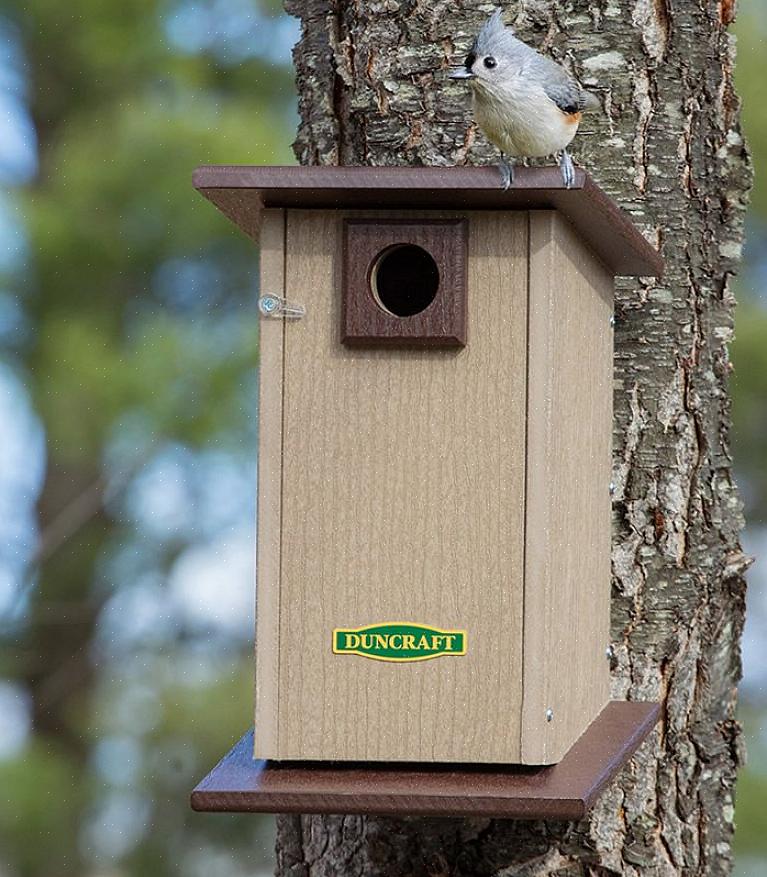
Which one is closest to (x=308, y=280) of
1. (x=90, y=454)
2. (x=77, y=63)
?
(x=90, y=454)

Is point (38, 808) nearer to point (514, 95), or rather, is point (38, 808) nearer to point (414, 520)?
point (414, 520)

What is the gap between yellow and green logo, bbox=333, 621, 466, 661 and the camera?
1.58 meters

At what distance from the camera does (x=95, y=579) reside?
521cm

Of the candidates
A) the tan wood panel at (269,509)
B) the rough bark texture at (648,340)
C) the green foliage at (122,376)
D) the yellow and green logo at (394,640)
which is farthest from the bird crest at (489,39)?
the green foliage at (122,376)

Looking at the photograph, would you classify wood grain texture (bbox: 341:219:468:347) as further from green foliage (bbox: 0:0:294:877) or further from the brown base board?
green foliage (bbox: 0:0:294:877)

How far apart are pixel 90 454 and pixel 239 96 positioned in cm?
135

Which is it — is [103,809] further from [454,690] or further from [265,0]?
[454,690]

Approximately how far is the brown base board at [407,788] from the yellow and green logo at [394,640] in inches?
4.6

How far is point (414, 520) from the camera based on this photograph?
158 centimetres

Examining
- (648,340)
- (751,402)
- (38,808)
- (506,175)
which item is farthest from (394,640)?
(751,402)

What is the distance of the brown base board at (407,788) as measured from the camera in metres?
1.48

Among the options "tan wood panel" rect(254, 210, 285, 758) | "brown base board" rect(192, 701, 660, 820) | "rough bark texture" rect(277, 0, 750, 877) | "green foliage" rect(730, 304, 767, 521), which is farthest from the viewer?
"green foliage" rect(730, 304, 767, 521)

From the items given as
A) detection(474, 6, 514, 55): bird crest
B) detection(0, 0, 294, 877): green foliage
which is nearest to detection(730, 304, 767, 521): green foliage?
detection(0, 0, 294, 877): green foliage

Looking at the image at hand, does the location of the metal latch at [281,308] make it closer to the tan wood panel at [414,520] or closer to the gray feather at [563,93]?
the tan wood panel at [414,520]
